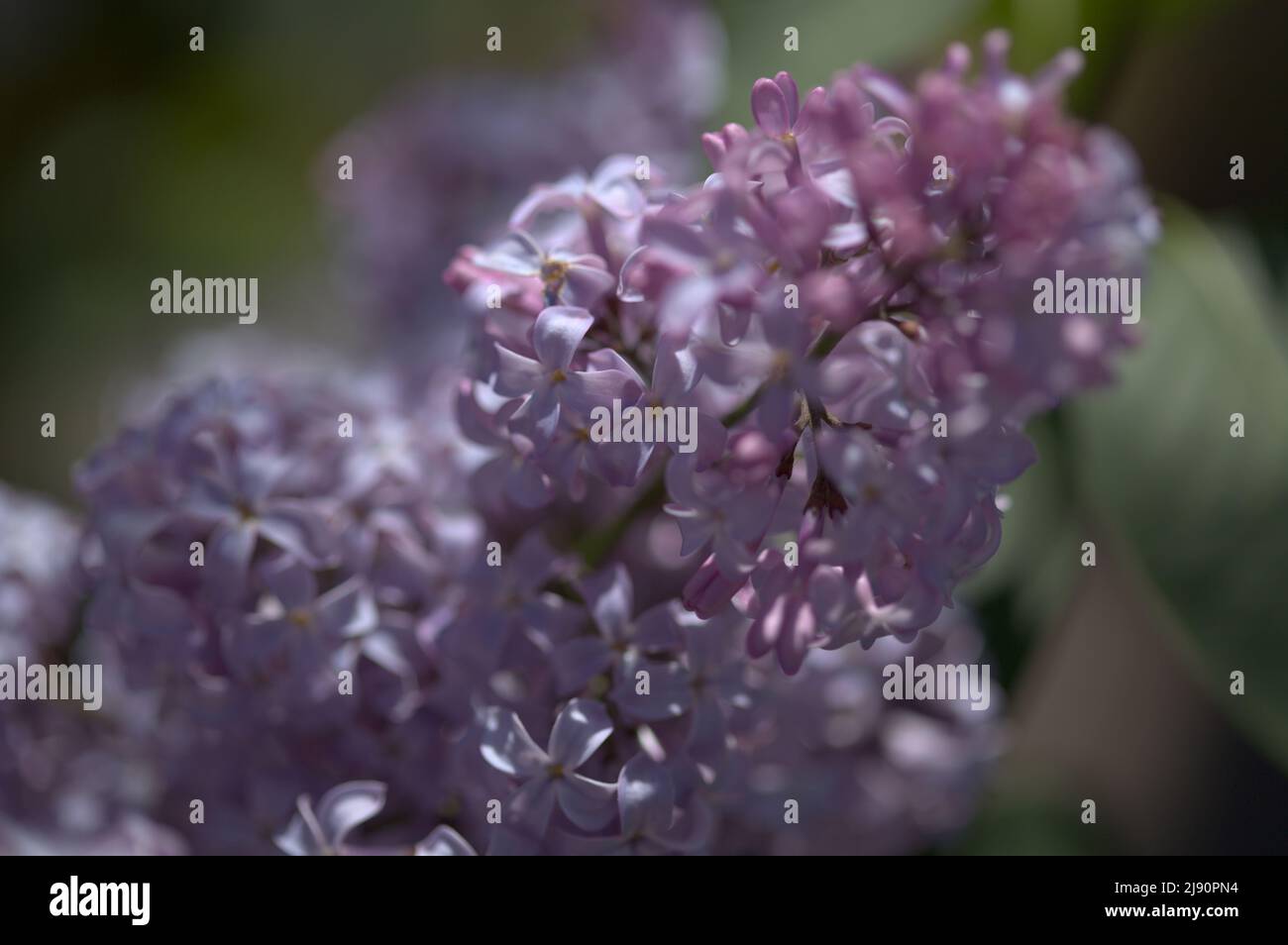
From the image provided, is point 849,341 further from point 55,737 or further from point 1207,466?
point 55,737

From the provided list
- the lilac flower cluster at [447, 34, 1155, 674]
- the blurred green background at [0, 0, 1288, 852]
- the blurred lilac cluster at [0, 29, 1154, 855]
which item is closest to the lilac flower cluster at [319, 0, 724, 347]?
the blurred green background at [0, 0, 1288, 852]

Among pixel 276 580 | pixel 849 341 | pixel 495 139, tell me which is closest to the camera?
pixel 849 341

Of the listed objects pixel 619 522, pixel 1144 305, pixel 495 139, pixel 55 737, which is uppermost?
pixel 495 139

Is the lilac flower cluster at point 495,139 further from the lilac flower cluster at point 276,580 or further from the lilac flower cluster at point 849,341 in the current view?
the lilac flower cluster at point 849,341

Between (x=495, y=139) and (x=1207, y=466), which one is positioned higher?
(x=495, y=139)

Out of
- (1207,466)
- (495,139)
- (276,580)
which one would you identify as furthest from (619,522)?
(495,139)

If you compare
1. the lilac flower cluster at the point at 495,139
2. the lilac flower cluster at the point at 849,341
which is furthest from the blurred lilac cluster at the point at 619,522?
the lilac flower cluster at the point at 495,139

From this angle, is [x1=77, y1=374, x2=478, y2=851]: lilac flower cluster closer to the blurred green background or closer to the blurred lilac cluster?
the blurred lilac cluster

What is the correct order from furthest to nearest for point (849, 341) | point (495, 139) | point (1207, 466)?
point (495, 139), point (1207, 466), point (849, 341)
